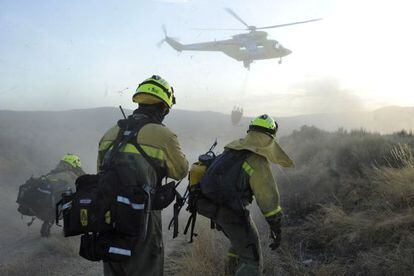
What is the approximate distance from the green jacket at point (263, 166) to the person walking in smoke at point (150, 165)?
908mm

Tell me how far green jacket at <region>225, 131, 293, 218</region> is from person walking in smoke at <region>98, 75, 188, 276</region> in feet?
2.98

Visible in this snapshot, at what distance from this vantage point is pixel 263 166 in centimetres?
424

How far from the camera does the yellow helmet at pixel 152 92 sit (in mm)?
3713

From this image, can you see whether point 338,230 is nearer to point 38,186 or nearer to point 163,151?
point 163,151

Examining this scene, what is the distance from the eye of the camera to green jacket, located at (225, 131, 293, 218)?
4.08m

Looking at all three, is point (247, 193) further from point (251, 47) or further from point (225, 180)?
point (251, 47)

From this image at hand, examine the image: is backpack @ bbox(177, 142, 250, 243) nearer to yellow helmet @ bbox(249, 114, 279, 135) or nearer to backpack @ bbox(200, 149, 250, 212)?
backpack @ bbox(200, 149, 250, 212)

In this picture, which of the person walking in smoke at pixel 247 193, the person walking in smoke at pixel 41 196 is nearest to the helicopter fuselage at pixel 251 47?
the person walking in smoke at pixel 41 196

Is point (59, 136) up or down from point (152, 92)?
up

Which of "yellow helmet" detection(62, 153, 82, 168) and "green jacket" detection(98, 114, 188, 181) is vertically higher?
"green jacket" detection(98, 114, 188, 181)

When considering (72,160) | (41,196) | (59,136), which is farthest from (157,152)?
(59,136)

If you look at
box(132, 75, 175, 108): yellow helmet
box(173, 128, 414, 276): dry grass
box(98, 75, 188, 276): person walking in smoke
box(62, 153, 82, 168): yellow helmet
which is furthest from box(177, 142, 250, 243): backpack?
box(62, 153, 82, 168): yellow helmet

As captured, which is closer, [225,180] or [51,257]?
[225,180]

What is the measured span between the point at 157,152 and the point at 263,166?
4.42 ft
